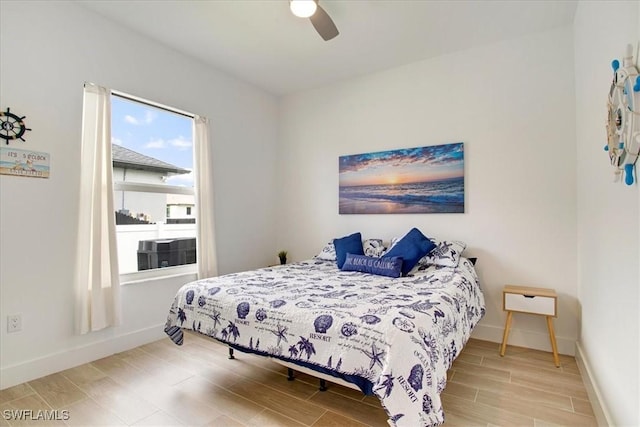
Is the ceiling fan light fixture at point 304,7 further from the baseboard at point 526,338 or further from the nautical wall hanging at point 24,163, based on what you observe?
the baseboard at point 526,338

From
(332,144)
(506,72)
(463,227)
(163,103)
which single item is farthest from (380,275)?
(163,103)

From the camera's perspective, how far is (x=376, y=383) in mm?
1463

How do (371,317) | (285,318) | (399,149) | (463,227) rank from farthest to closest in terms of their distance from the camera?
(399,149)
(463,227)
(285,318)
(371,317)

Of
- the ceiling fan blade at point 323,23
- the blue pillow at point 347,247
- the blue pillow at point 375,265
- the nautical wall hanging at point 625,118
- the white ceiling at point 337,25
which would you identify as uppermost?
the white ceiling at point 337,25

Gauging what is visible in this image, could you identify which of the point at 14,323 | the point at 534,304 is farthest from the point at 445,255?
the point at 14,323

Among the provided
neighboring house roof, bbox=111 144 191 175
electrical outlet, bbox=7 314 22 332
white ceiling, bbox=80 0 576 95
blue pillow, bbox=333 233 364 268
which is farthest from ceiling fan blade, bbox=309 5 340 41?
electrical outlet, bbox=7 314 22 332

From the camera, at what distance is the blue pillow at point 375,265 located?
274 cm

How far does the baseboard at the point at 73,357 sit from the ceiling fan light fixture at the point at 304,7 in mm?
3030

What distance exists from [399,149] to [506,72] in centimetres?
122

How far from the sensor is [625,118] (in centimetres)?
128

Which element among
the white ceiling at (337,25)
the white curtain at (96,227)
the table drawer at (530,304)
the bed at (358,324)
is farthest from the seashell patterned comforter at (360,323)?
the white ceiling at (337,25)

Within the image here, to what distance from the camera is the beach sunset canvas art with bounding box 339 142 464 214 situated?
3262 millimetres

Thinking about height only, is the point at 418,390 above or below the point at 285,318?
below

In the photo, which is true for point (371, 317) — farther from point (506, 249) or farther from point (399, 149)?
point (399, 149)
